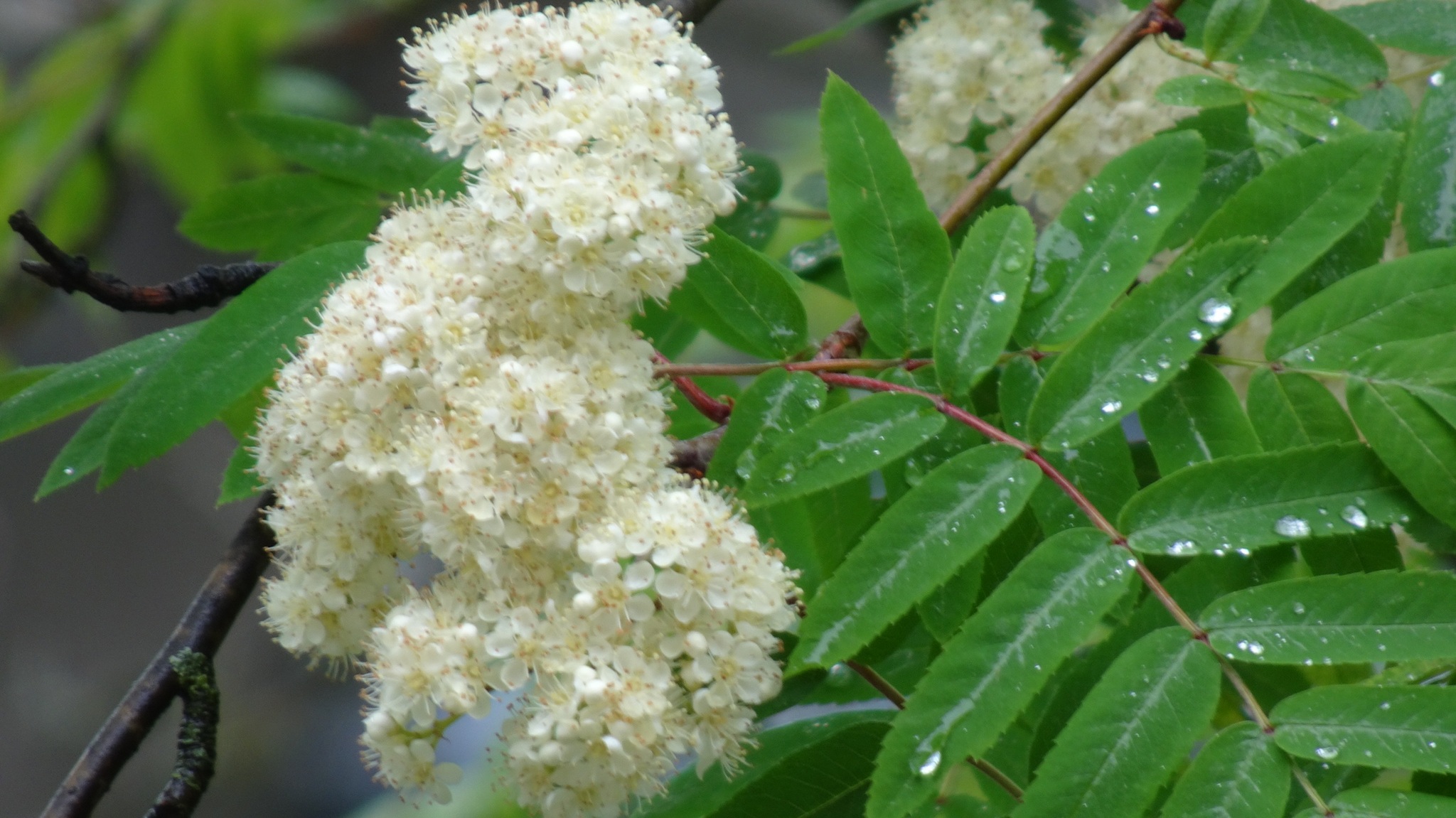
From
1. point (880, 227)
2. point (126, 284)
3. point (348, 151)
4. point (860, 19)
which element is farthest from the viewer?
point (860, 19)

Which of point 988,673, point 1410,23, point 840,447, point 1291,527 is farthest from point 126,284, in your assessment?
point 1410,23

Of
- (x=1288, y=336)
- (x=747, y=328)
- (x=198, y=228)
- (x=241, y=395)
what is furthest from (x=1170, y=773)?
(x=198, y=228)

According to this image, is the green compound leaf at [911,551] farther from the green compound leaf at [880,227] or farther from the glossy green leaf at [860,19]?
the glossy green leaf at [860,19]

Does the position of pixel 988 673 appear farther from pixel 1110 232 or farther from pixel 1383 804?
pixel 1110 232

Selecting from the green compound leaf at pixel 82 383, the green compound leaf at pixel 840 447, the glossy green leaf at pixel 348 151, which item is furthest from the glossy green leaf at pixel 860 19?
the green compound leaf at pixel 82 383

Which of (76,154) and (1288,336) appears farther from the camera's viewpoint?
(76,154)

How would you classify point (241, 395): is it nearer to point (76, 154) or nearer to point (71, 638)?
point (76, 154)

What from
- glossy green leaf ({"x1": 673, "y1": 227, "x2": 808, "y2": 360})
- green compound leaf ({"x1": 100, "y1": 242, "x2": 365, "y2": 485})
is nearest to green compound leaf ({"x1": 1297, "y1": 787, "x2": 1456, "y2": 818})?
glossy green leaf ({"x1": 673, "y1": 227, "x2": 808, "y2": 360})
